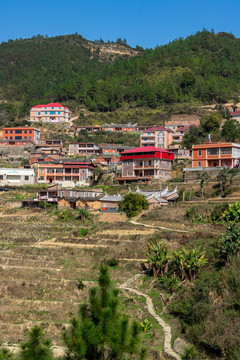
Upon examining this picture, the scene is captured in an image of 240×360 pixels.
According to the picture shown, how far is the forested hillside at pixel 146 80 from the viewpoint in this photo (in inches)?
5098

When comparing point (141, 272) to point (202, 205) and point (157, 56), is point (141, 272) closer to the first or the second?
point (202, 205)

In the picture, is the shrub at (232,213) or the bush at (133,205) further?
the bush at (133,205)

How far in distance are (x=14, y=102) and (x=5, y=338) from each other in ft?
417

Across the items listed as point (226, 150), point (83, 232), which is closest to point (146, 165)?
point (226, 150)

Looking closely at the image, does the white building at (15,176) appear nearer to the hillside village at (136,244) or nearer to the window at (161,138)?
the hillside village at (136,244)

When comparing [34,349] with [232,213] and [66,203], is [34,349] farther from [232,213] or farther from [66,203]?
[66,203]

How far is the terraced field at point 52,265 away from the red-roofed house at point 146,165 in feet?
73.6

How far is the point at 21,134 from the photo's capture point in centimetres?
10662

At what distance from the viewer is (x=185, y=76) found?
433 feet

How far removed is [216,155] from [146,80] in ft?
259

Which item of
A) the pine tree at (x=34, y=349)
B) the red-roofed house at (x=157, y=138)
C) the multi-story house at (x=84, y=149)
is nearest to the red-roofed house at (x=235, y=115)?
the red-roofed house at (x=157, y=138)

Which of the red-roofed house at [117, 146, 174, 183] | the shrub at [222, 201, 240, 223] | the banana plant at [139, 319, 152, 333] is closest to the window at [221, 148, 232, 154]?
the red-roofed house at [117, 146, 174, 183]

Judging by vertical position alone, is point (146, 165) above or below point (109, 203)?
above

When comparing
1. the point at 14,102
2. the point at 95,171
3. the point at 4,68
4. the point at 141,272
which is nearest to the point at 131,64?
the point at 14,102
